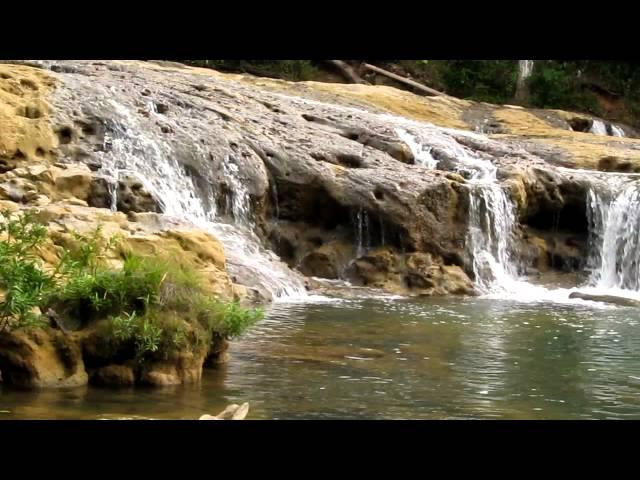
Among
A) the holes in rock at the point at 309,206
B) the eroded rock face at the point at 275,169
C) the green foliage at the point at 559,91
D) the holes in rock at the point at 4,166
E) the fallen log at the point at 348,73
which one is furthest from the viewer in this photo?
the green foliage at the point at 559,91

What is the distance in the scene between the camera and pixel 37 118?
14.8 metres

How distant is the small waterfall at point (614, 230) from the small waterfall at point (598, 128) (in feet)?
27.9

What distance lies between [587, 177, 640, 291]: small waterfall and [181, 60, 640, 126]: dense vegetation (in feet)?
40.3

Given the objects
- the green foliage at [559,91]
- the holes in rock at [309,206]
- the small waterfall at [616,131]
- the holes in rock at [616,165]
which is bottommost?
the holes in rock at [309,206]

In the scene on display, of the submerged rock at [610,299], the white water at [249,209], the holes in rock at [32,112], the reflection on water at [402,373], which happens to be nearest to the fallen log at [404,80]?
the white water at [249,209]

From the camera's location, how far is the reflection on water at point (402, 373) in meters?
7.21

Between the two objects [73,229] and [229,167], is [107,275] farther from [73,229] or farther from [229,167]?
[229,167]

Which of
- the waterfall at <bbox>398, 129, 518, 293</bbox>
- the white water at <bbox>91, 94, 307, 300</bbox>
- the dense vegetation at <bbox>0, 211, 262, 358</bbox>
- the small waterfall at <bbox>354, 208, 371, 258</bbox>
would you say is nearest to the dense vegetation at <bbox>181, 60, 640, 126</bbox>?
the waterfall at <bbox>398, 129, 518, 293</bbox>

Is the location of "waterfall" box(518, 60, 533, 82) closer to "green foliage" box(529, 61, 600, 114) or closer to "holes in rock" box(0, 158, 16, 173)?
"green foliage" box(529, 61, 600, 114)

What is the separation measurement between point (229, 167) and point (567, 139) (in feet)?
32.6

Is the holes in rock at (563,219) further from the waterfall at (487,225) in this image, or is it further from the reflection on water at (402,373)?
the reflection on water at (402,373)

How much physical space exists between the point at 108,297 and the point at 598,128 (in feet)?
74.1

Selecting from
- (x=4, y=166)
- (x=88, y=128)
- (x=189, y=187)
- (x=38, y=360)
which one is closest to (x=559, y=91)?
(x=189, y=187)
